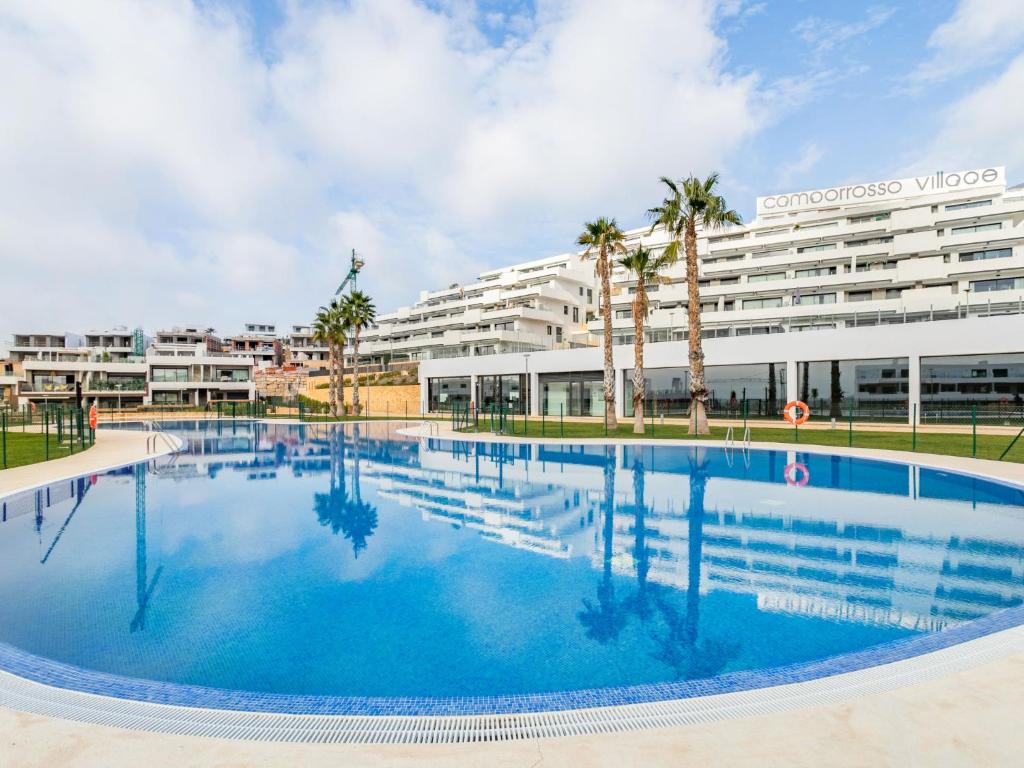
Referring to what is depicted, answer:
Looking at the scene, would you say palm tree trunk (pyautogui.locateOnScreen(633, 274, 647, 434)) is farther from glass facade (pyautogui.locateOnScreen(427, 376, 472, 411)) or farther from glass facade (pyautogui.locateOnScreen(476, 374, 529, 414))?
glass facade (pyautogui.locateOnScreen(427, 376, 472, 411))

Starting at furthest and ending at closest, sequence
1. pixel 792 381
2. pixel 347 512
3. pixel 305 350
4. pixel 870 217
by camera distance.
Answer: pixel 305 350 → pixel 870 217 → pixel 792 381 → pixel 347 512

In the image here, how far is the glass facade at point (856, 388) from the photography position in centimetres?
3328

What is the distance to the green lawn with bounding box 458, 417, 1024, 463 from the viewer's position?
21.7m

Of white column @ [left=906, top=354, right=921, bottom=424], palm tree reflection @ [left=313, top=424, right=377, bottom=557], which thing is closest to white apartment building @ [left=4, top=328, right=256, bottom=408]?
palm tree reflection @ [left=313, top=424, right=377, bottom=557]

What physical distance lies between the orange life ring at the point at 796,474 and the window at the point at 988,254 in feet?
135

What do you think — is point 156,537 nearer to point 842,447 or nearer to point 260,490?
point 260,490

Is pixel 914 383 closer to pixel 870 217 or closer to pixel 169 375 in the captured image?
pixel 870 217

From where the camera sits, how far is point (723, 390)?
39844 mm

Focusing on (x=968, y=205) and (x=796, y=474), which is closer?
(x=796, y=474)

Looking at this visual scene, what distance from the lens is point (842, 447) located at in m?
23.1

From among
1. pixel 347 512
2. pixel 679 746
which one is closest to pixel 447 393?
pixel 347 512

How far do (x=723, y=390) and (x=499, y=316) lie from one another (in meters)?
34.3

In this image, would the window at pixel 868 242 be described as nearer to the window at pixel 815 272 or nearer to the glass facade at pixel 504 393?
the window at pixel 815 272

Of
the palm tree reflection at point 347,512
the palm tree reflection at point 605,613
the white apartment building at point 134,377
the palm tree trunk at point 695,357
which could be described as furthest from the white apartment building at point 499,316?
the palm tree reflection at point 605,613
